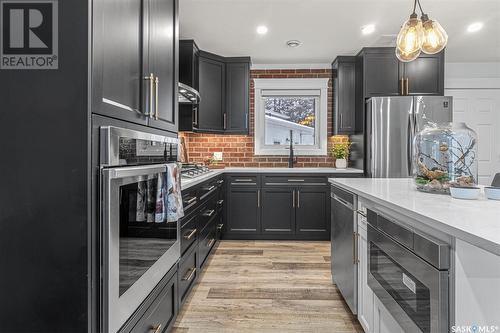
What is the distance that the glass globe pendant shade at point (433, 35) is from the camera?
6.52 ft

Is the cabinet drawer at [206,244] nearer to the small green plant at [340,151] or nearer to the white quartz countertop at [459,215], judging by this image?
the white quartz countertop at [459,215]

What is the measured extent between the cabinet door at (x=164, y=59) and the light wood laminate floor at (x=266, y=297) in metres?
1.35

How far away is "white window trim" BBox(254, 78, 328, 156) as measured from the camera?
472cm

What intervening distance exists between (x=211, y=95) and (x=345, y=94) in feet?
6.24

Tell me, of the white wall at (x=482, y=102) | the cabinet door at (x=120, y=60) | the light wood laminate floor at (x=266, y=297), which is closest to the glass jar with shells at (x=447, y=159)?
the light wood laminate floor at (x=266, y=297)

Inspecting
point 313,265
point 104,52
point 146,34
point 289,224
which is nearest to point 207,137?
point 289,224

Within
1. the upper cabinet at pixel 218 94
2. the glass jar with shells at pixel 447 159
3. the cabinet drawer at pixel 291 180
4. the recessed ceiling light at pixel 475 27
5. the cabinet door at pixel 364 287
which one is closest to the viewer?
the glass jar with shells at pixel 447 159

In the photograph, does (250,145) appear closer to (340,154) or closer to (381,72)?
(340,154)

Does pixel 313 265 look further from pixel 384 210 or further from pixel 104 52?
pixel 104 52

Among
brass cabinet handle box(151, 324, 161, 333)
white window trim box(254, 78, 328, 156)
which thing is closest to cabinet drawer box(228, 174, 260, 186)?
white window trim box(254, 78, 328, 156)

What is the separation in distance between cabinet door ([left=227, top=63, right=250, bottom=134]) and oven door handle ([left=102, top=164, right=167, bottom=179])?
119 inches

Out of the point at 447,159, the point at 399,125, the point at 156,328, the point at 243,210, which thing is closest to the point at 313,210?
the point at 243,210

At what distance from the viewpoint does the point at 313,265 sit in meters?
3.20

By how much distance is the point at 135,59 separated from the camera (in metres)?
→ 1.25
